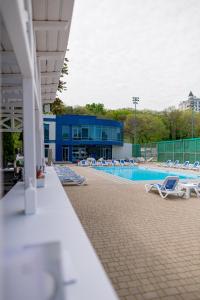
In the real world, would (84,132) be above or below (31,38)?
above

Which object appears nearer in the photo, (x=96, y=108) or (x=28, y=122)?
(x=28, y=122)

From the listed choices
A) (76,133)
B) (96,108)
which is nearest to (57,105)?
(76,133)

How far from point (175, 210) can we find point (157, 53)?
11.8 m

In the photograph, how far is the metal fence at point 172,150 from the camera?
26.1m

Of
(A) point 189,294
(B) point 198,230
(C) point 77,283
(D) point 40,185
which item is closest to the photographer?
(C) point 77,283

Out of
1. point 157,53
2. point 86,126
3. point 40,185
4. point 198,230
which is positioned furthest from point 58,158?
point 198,230

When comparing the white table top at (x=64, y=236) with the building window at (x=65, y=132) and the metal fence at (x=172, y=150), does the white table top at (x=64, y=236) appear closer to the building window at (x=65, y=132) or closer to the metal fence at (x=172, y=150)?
the metal fence at (x=172, y=150)

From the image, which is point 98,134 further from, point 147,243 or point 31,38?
point 31,38

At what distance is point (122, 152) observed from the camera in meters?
38.5

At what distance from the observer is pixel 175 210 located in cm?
725

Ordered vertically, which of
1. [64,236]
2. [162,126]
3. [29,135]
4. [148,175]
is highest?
[162,126]

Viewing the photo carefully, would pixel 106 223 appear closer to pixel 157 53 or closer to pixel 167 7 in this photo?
pixel 167 7

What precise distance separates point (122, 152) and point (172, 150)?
9877 mm

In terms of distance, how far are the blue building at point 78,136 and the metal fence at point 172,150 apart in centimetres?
421
